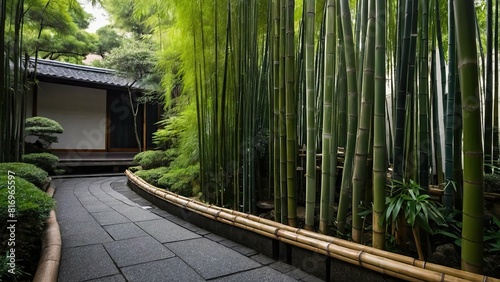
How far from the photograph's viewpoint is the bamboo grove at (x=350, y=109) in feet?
4.61

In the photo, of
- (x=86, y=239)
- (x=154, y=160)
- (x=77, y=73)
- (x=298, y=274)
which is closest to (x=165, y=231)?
(x=86, y=239)

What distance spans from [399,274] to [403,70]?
101cm

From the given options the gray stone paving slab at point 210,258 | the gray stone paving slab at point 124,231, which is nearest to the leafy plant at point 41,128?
the gray stone paving slab at point 124,231

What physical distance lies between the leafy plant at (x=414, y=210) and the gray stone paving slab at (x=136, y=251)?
1.47 meters

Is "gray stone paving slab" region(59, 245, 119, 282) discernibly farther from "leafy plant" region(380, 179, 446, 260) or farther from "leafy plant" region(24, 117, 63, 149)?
"leafy plant" region(24, 117, 63, 149)

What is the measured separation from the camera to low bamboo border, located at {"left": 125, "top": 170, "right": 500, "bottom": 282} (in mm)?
1164

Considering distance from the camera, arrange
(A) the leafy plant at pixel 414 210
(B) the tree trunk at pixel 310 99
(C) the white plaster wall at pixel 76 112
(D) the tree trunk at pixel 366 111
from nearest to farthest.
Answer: (A) the leafy plant at pixel 414 210, (D) the tree trunk at pixel 366 111, (B) the tree trunk at pixel 310 99, (C) the white plaster wall at pixel 76 112

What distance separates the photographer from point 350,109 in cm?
160

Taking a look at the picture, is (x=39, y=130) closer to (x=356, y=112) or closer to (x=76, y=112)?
(x=76, y=112)

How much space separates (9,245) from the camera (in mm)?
1558

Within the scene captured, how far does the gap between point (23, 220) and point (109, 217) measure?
4.54 feet

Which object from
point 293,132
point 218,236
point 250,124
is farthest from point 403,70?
point 218,236

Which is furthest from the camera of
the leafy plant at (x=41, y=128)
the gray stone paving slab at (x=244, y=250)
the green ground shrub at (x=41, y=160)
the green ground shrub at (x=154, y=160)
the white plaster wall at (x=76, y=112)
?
the white plaster wall at (x=76, y=112)

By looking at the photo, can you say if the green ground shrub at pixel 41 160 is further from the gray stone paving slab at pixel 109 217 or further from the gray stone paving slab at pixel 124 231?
the gray stone paving slab at pixel 124 231
